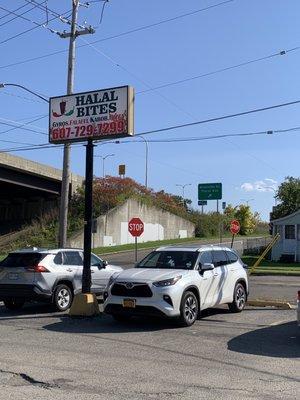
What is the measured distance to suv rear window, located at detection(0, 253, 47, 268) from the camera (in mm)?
14328

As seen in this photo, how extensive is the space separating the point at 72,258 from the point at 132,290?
3989 millimetres

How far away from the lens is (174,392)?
22.3ft

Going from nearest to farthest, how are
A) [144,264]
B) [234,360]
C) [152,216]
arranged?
[234,360] → [144,264] → [152,216]

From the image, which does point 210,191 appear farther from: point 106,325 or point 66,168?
point 106,325

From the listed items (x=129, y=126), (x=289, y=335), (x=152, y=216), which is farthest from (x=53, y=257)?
(x=152, y=216)

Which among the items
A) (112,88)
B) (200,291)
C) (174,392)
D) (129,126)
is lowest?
(174,392)

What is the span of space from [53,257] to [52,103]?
4.24 m

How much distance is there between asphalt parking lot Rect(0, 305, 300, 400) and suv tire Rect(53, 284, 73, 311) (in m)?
1.12

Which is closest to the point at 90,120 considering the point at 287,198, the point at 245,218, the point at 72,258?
the point at 72,258

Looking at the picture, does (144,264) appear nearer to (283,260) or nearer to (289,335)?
(289,335)

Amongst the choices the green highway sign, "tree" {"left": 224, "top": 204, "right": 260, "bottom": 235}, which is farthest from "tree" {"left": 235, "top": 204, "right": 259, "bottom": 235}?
the green highway sign

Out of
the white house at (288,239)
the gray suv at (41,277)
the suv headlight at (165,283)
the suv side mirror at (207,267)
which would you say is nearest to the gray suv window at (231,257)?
the suv side mirror at (207,267)

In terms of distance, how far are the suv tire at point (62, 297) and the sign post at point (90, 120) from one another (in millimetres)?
1192

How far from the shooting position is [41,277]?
46.1 ft
